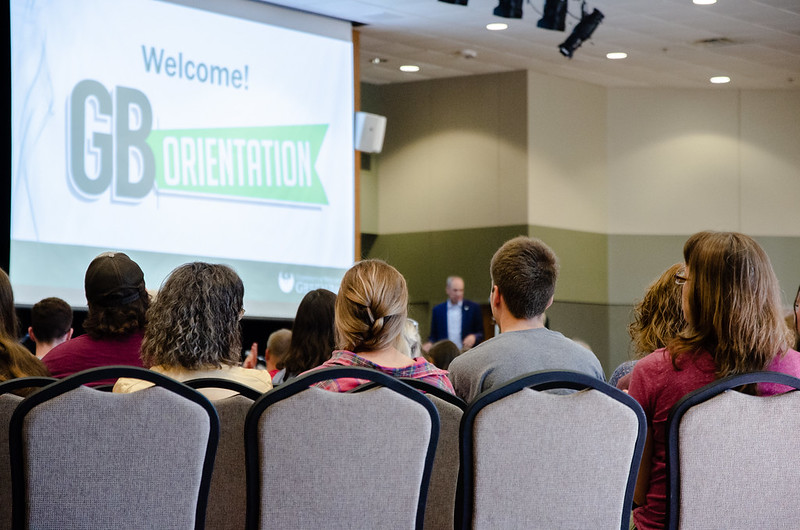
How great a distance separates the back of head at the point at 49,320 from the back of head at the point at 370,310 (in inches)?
90.1

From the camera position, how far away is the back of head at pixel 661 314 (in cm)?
303

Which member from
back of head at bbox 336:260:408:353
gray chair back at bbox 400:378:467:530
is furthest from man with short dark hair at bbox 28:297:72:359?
gray chair back at bbox 400:378:467:530

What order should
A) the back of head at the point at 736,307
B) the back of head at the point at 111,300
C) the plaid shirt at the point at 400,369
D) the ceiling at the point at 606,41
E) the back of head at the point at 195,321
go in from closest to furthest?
the back of head at the point at 736,307 → the plaid shirt at the point at 400,369 → the back of head at the point at 195,321 → the back of head at the point at 111,300 → the ceiling at the point at 606,41

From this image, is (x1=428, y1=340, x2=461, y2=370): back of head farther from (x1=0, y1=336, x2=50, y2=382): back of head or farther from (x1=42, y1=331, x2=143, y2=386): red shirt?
(x1=0, y1=336, x2=50, y2=382): back of head

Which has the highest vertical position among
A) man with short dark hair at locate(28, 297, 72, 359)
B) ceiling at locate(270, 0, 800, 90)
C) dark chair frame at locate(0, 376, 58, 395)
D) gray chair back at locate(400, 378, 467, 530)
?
ceiling at locate(270, 0, 800, 90)

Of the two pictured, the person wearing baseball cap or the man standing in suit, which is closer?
the person wearing baseball cap

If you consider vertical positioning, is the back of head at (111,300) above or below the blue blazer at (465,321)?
above

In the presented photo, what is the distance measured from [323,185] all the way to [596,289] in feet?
13.2

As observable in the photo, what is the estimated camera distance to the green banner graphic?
23.5 feet

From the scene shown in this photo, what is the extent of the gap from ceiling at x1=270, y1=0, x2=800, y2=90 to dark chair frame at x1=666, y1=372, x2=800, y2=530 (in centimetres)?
615

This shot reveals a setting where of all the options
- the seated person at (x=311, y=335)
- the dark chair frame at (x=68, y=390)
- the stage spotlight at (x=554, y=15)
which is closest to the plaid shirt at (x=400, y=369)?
the dark chair frame at (x=68, y=390)

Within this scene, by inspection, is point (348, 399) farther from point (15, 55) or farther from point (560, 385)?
point (15, 55)

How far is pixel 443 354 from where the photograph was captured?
466 cm

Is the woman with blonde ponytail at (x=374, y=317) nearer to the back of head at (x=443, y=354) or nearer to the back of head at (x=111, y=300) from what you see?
the back of head at (x=111, y=300)
